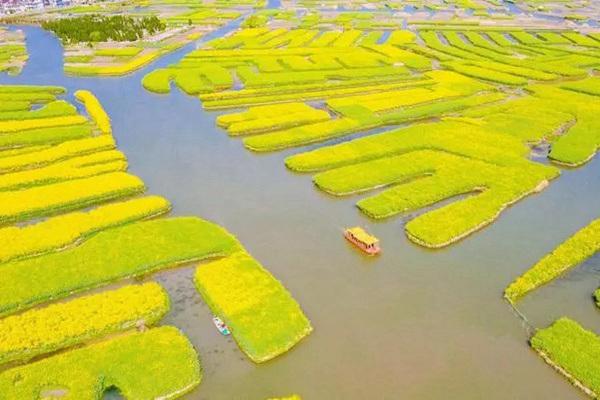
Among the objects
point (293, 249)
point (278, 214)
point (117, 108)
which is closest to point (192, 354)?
point (293, 249)

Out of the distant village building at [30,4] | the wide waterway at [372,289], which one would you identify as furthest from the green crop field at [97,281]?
the distant village building at [30,4]

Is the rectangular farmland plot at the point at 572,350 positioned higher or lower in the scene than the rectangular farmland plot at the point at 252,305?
lower

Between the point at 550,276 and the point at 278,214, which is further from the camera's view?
the point at 278,214

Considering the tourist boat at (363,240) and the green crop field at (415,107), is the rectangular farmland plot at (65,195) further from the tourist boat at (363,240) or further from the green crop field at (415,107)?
the tourist boat at (363,240)

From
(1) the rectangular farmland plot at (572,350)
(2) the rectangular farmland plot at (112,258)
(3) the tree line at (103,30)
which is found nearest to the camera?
(1) the rectangular farmland plot at (572,350)

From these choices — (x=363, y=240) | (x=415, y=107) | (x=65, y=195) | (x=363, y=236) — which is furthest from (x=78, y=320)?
(x=415, y=107)

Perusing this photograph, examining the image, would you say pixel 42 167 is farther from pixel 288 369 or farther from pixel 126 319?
pixel 288 369
